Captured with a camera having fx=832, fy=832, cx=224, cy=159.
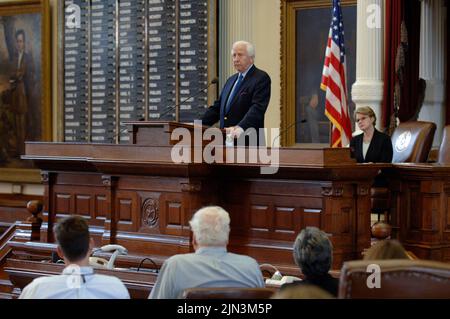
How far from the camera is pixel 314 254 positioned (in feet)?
12.4

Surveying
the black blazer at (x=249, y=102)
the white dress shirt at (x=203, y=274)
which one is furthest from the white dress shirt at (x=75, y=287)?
the black blazer at (x=249, y=102)

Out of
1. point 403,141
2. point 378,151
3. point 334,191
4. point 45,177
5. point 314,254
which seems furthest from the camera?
point 403,141

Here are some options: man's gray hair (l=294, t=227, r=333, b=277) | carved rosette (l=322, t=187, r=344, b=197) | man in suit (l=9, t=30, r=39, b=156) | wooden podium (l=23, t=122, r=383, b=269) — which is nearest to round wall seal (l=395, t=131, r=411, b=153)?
wooden podium (l=23, t=122, r=383, b=269)

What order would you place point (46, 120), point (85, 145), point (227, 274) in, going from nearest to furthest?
1. point (227, 274)
2. point (85, 145)
3. point (46, 120)

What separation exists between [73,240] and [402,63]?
258 inches

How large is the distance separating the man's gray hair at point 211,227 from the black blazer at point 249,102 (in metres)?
3.06

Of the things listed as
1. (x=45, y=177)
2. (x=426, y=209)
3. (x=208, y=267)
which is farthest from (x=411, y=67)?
(x=208, y=267)

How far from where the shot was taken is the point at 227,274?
13.1ft

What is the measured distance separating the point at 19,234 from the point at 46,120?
4.59 meters

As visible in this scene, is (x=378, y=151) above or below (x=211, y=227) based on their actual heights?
above

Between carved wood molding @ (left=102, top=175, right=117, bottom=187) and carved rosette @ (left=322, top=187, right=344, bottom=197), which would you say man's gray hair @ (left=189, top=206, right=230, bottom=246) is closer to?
carved rosette @ (left=322, top=187, right=344, bottom=197)

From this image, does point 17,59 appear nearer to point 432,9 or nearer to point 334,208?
point 432,9

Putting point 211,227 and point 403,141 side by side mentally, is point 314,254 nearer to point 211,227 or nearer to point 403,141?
point 211,227
